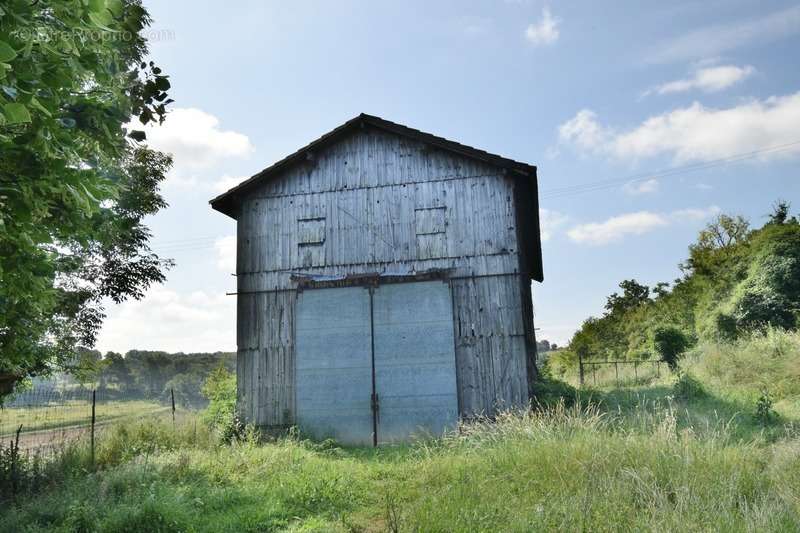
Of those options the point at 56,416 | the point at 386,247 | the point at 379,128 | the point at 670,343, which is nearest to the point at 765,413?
the point at 386,247

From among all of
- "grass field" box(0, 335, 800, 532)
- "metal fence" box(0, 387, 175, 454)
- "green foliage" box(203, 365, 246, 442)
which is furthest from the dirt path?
"green foliage" box(203, 365, 246, 442)

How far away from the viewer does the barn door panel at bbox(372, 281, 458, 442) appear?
520 inches

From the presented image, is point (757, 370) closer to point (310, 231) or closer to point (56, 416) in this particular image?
point (310, 231)

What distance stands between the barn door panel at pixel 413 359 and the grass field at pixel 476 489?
2.76 metres

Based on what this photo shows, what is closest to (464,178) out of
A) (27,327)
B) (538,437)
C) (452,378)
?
(452,378)

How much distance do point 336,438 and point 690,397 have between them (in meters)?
10.1

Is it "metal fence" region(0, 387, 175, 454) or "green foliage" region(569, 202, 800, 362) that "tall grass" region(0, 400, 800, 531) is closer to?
"metal fence" region(0, 387, 175, 454)

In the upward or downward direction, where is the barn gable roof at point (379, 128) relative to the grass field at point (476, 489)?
upward

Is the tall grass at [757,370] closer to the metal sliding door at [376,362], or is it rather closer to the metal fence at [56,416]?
the metal sliding door at [376,362]

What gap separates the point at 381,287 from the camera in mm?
13930

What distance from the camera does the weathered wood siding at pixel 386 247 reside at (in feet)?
43.5

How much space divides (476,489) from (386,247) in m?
8.05

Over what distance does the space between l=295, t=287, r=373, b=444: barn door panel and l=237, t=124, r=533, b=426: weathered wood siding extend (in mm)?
389

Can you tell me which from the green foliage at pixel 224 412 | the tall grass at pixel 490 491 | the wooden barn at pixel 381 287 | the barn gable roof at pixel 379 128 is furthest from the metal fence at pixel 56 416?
the barn gable roof at pixel 379 128
